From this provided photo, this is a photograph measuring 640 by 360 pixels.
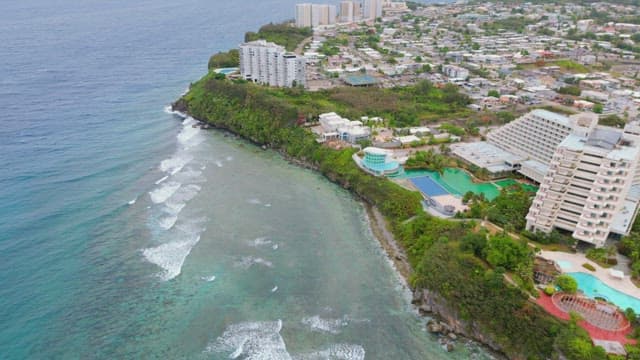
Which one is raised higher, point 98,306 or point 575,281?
point 575,281

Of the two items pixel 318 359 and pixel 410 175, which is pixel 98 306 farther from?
pixel 410 175

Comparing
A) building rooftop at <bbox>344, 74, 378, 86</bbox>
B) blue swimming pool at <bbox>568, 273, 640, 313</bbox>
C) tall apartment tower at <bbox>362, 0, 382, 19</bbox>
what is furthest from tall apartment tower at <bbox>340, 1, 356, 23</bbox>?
blue swimming pool at <bbox>568, 273, 640, 313</bbox>

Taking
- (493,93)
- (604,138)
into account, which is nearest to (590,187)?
(604,138)

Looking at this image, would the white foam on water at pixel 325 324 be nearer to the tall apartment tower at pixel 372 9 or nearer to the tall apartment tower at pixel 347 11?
the tall apartment tower at pixel 347 11

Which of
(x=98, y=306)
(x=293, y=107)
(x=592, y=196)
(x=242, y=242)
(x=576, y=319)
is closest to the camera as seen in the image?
(x=576, y=319)

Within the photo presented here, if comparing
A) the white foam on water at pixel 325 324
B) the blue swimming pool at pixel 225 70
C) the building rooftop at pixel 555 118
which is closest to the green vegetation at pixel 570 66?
the building rooftop at pixel 555 118

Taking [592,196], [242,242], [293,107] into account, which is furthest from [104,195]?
[592,196]

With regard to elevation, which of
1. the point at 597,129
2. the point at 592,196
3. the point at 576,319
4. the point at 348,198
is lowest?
the point at 348,198
